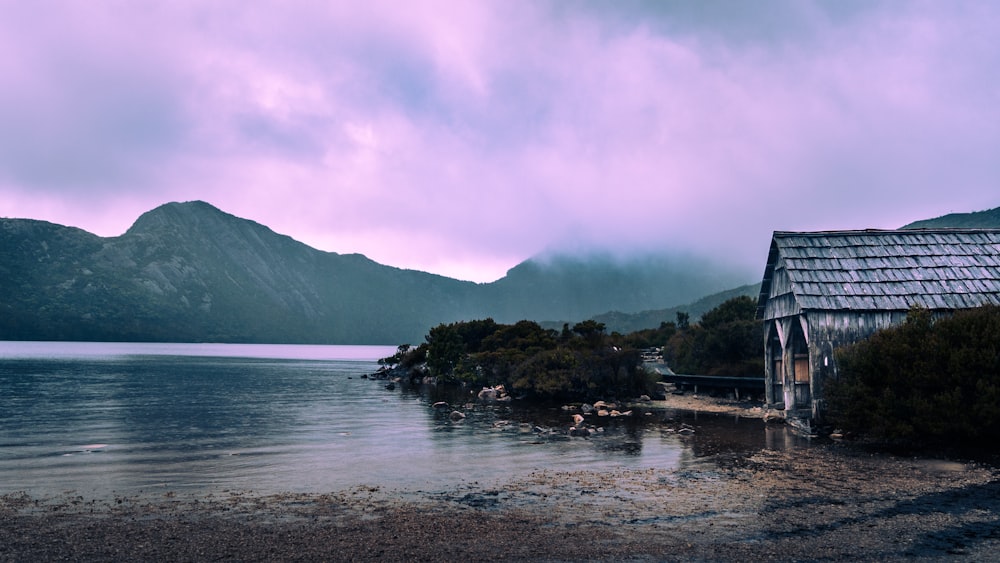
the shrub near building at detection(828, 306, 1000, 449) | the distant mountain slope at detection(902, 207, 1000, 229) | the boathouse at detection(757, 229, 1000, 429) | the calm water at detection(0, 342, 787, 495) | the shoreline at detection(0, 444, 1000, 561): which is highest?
the distant mountain slope at detection(902, 207, 1000, 229)

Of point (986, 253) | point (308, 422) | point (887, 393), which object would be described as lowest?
point (308, 422)

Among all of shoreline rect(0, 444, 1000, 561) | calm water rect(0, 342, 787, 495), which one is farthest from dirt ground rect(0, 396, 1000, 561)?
calm water rect(0, 342, 787, 495)

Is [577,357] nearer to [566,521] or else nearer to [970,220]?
[566,521]

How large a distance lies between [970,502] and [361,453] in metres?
19.5

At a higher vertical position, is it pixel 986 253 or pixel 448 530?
pixel 986 253

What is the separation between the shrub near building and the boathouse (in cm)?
223

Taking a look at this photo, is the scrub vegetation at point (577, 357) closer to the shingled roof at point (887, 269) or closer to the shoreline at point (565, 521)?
the shingled roof at point (887, 269)

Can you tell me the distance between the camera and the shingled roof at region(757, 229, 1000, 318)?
2742 cm

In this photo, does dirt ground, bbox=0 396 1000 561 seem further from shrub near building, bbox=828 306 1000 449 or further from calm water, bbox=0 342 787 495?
shrub near building, bbox=828 306 1000 449

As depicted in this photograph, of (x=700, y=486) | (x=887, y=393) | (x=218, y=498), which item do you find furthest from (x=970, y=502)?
(x=218, y=498)

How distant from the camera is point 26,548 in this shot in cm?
1155

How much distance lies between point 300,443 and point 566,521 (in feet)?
58.9

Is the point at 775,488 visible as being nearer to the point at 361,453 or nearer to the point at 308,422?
the point at 361,453

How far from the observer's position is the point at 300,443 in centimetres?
2838
